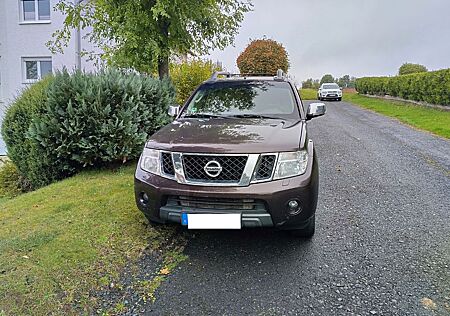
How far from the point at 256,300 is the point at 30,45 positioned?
18004mm

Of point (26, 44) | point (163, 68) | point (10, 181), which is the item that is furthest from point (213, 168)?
point (26, 44)

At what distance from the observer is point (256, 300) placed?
2816 millimetres

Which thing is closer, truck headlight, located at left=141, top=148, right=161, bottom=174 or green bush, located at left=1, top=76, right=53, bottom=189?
truck headlight, located at left=141, top=148, right=161, bottom=174

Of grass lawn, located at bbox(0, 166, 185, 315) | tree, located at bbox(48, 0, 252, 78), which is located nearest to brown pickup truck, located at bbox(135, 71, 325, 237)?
grass lawn, located at bbox(0, 166, 185, 315)

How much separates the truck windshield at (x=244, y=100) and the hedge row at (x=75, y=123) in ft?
6.13

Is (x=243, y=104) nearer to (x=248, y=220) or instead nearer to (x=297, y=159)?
(x=297, y=159)

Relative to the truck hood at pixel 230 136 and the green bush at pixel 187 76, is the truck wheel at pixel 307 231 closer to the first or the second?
the truck hood at pixel 230 136

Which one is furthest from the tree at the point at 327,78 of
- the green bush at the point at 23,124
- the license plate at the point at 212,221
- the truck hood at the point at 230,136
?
the license plate at the point at 212,221

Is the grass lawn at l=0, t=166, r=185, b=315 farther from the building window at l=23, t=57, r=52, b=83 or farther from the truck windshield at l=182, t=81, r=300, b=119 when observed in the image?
the building window at l=23, t=57, r=52, b=83

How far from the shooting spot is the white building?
1686 centimetres

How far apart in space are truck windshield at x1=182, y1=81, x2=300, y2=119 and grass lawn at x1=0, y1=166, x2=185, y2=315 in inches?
60.2

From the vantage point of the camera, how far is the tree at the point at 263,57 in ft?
88.7

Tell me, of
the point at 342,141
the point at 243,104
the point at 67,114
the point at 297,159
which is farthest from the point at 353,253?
the point at 342,141

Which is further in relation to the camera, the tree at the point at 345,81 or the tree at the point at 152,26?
the tree at the point at 345,81
